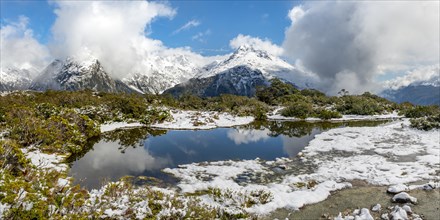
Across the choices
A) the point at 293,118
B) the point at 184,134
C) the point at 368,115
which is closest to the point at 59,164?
the point at 184,134

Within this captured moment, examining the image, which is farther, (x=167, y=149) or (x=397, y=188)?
(x=167, y=149)

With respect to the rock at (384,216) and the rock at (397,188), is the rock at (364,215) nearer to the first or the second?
the rock at (384,216)

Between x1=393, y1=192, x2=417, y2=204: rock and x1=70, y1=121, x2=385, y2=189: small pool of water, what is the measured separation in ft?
Answer: 34.5

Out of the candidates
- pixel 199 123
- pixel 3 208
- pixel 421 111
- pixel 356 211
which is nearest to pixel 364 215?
pixel 356 211

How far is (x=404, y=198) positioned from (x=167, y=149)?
735 inches

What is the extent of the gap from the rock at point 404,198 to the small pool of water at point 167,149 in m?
10.5

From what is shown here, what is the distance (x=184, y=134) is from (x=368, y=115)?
41140 millimetres

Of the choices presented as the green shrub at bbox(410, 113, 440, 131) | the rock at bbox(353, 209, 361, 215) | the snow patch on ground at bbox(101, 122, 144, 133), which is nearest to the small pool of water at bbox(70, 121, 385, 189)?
the snow patch on ground at bbox(101, 122, 144, 133)

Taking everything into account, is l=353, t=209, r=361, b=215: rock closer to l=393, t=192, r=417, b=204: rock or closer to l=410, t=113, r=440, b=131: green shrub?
l=393, t=192, r=417, b=204: rock

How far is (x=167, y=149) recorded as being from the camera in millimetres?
26438

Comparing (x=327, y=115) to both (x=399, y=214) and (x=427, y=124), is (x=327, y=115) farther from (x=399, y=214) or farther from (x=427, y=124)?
(x=399, y=214)

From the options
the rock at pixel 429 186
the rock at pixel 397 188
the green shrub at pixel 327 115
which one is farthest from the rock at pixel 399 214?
the green shrub at pixel 327 115

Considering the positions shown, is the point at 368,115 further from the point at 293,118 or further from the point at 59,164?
the point at 59,164

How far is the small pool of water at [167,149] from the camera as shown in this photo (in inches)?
744
